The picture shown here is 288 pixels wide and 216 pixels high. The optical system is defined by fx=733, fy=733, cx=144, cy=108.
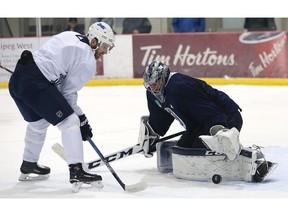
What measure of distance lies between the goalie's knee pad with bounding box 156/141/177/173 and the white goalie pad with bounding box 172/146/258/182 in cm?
28

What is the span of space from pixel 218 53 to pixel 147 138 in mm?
5108

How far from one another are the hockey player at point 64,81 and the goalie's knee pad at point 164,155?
20.4 inches

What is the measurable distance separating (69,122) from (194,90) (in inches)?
25.9

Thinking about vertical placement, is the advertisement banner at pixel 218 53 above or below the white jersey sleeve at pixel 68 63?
below

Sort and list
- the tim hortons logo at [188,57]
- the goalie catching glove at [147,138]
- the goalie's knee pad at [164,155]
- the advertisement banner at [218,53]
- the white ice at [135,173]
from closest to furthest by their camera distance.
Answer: the white ice at [135,173] < the goalie's knee pad at [164,155] < the goalie catching glove at [147,138] < the advertisement banner at [218,53] < the tim hortons logo at [188,57]

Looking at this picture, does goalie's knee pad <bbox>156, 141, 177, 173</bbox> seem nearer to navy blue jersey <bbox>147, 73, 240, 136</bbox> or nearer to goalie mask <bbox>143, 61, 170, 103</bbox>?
navy blue jersey <bbox>147, 73, 240, 136</bbox>

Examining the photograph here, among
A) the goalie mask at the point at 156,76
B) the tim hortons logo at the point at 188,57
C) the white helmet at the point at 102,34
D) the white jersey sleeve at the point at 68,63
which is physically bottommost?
the tim hortons logo at the point at 188,57

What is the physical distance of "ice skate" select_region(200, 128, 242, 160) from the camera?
3.55 metres

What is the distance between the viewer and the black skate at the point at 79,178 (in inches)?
142

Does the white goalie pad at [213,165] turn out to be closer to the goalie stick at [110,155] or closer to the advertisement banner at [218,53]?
the goalie stick at [110,155]

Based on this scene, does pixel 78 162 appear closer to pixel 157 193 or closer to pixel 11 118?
pixel 157 193

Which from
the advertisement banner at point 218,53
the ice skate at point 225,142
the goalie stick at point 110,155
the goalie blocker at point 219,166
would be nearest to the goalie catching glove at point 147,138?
the goalie stick at point 110,155

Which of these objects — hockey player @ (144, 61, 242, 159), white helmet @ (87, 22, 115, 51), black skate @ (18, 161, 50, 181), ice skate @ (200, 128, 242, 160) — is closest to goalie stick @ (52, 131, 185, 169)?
black skate @ (18, 161, 50, 181)

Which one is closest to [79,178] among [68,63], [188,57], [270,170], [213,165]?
[68,63]
